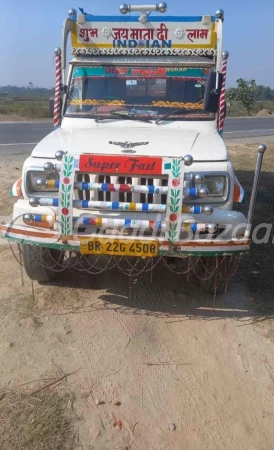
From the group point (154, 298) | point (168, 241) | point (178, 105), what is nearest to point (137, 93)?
point (178, 105)

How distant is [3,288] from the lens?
4.72 meters

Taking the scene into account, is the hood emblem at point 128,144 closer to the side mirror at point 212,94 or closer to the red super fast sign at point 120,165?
the red super fast sign at point 120,165

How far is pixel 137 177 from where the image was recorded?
3.86 meters

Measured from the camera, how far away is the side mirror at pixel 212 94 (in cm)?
503

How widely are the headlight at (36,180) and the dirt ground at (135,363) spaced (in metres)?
1.12

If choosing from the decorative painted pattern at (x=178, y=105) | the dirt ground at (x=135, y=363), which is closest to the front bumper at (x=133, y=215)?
the dirt ground at (x=135, y=363)

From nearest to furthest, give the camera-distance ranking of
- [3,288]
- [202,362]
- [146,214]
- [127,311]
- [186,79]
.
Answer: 1. [202,362]
2. [146,214]
3. [127,311]
4. [3,288]
5. [186,79]

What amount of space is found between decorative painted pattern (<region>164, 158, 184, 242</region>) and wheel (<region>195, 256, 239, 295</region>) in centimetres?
66

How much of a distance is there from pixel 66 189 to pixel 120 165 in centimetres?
50

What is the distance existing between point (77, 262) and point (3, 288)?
2.74ft

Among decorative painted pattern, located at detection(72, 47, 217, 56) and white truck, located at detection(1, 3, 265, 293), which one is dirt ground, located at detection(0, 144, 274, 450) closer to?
white truck, located at detection(1, 3, 265, 293)

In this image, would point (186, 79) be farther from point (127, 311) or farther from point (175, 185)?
point (127, 311)

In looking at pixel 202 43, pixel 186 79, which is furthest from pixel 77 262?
pixel 202 43

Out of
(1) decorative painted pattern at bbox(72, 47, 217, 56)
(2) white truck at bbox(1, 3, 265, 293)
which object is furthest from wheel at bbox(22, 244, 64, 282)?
(1) decorative painted pattern at bbox(72, 47, 217, 56)
